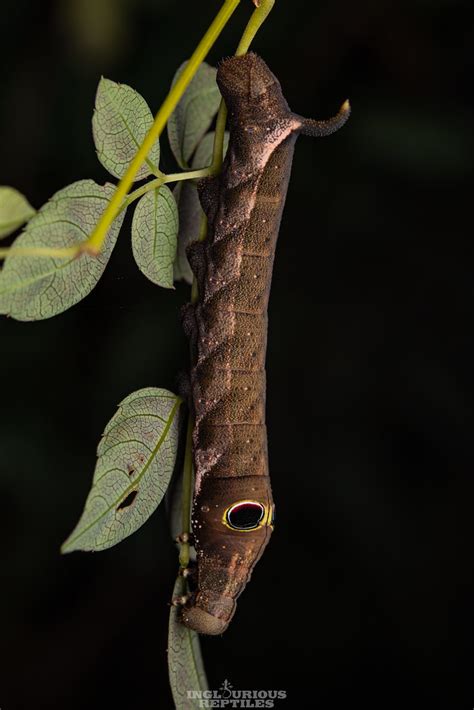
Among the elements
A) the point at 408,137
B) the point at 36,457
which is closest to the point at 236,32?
the point at 408,137

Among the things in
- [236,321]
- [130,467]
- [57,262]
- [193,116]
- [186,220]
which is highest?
[193,116]

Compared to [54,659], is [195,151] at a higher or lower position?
higher

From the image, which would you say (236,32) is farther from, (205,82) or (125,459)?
(125,459)

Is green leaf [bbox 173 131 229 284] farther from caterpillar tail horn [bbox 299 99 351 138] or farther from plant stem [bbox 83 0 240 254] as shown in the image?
plant stem [bbox 83 0 240 254]

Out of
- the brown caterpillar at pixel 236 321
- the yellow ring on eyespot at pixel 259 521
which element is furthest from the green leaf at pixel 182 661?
the yellow ring on eyespot at pixel 259 521

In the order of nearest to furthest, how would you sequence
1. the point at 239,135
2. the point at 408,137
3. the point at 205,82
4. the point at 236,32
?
the point at 239,135
the point at 205,82
the point at 236,32
the point at 408,137

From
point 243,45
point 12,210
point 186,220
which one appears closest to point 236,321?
point 186,220

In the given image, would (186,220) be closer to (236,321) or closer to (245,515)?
(236,321)

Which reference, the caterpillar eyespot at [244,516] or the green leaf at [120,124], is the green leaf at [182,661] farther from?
the green leaf at [120,124]
